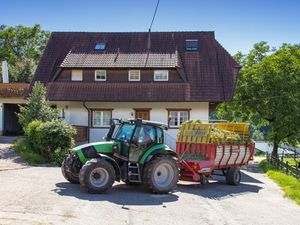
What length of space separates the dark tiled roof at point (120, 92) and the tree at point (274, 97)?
18.5ft

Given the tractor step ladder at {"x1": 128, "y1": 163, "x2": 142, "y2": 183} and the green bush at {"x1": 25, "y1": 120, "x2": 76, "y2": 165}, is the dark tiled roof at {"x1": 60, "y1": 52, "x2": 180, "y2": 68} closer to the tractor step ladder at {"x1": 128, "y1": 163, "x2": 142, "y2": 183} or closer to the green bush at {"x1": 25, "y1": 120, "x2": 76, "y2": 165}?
the green bush at {"x1": 25, "y1": 120, "x2": 76, "y2": 165}

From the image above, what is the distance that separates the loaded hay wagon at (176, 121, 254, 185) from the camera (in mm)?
14703

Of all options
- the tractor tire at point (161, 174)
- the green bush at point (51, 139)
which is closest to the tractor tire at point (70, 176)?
the tractor tire at point (161, 174)

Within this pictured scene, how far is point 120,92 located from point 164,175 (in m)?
15.2

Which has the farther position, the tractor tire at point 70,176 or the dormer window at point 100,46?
the dormer window at point 100,46

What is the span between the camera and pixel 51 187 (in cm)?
1240

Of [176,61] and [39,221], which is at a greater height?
[176,61]

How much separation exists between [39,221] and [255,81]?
81.4 ft

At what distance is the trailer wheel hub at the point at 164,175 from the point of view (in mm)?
12922

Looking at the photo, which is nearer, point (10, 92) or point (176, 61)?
point (176, 61)

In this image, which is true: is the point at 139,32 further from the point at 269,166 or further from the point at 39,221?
the point at 39,221

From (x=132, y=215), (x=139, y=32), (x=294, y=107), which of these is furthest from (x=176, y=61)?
(x=132, y=215)

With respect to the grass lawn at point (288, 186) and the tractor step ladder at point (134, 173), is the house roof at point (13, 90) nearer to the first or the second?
the grass lawn at point (288, 186)

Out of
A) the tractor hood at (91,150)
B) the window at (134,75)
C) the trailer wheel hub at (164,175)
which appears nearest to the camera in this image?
the tractor hood at (91,150)
